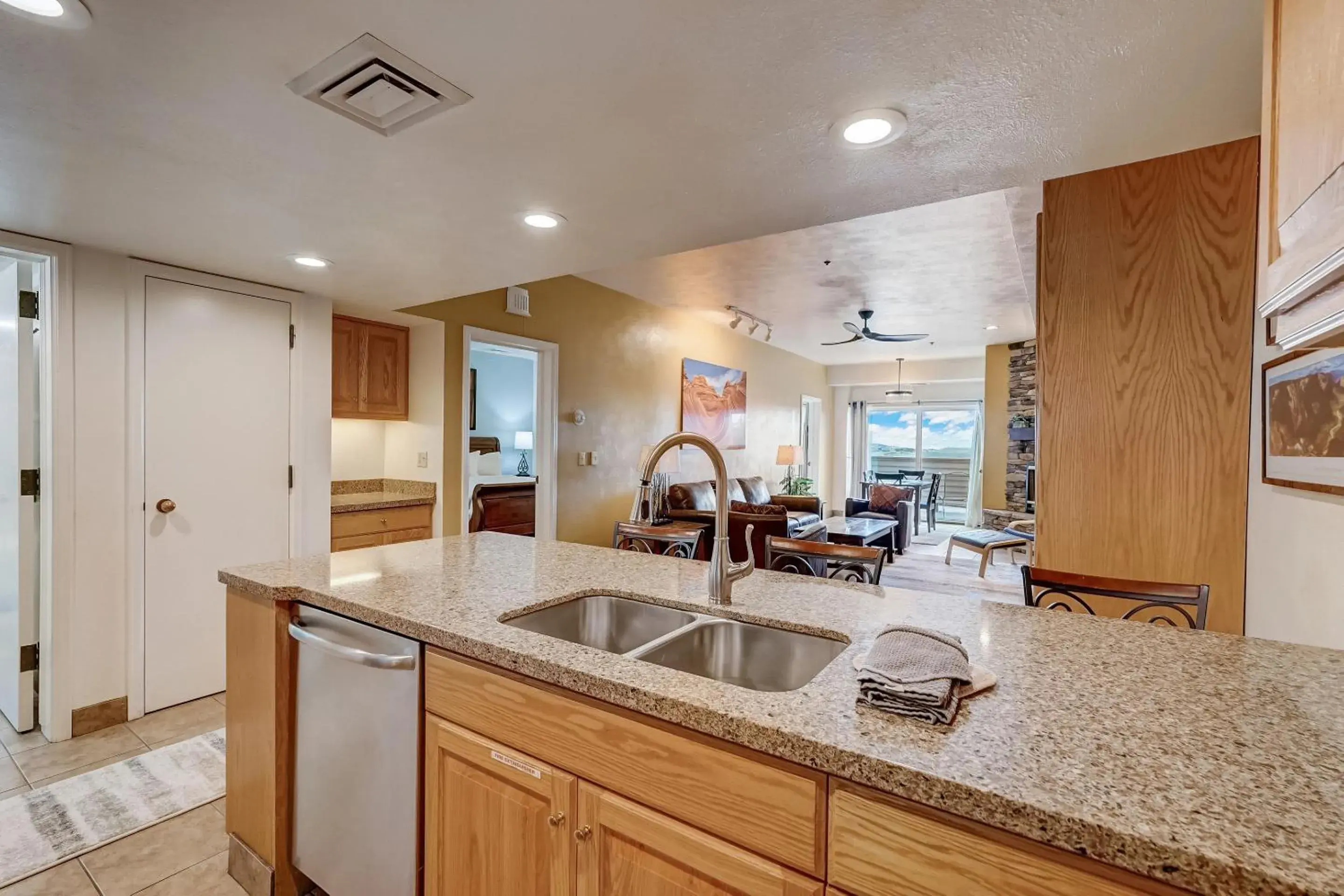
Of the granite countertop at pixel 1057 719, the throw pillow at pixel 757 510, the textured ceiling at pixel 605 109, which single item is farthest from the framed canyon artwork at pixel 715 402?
the granite countertop at pixel 1057 719

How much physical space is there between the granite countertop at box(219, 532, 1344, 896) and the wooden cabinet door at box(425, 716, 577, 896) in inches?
7.7

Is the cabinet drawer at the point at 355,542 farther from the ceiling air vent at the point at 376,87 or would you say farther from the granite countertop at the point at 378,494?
the ceiling air vent at the point at 376,87

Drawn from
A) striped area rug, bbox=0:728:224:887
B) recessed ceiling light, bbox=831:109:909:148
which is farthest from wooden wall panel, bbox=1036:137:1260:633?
striped area rug, bbox=0:728:224:887

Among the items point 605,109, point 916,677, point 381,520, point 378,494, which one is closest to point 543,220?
point 605,109

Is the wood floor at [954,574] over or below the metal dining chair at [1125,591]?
below

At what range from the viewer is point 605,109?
1.44 metres

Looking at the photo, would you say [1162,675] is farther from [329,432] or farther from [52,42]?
[329,432]

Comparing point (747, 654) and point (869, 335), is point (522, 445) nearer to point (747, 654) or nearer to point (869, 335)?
point (869, 335)

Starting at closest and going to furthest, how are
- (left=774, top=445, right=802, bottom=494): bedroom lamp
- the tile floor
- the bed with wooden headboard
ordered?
the tile floor → the bed with wooden headboard → (left=774, top=445, right=802, bottom=494): bedroom lamp

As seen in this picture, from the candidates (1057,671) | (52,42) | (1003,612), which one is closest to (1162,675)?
(1057,671)

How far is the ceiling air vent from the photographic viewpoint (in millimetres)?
1248

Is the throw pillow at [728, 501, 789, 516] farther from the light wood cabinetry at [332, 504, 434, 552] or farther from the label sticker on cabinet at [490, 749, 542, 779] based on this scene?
the label sticker on cabinet at [490, 749, 542, 779]

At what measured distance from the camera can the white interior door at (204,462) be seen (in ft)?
9.15

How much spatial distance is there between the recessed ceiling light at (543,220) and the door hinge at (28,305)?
7.19ft
